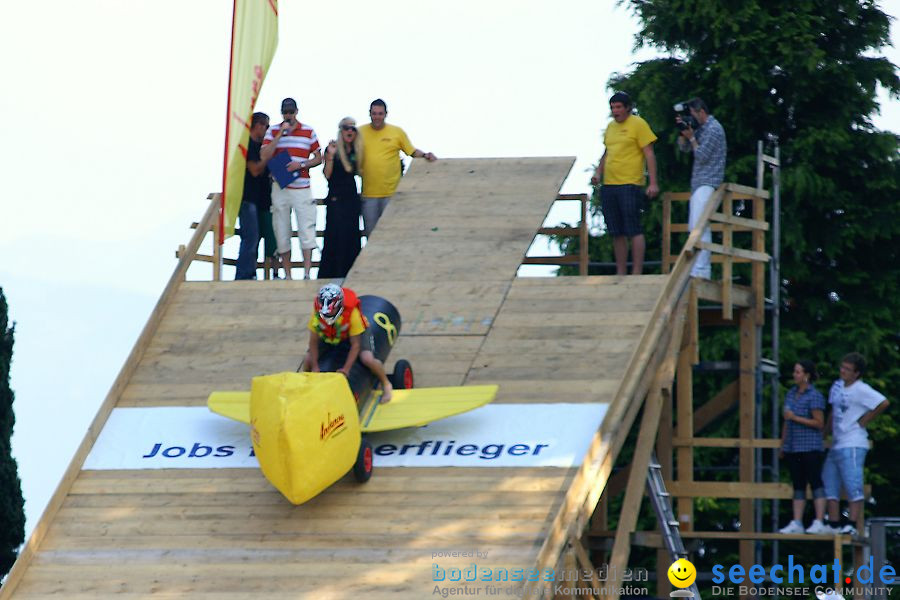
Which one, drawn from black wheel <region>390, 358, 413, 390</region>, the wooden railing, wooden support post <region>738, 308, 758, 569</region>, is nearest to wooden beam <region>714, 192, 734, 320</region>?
wooden support post <region>738, 308, 758, 569</region>

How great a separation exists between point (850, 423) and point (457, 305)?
3.45 metres

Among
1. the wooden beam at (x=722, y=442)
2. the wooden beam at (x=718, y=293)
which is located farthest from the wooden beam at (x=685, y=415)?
the wooden beam at (x=718, y=293)

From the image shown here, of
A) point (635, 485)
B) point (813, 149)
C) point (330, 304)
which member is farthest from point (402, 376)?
point (813, 149)

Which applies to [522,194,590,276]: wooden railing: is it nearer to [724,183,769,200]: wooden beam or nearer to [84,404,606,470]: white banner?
[724,183,769,200]: wooden beam

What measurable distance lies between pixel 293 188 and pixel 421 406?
3.66 metres

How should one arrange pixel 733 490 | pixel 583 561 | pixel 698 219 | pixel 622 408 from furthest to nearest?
pixel 698 219 → pixel 733 490 → pixel 622 408 → pixel 583 561

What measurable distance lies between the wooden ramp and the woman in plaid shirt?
4.47 ft

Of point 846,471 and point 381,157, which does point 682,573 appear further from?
point 381,157

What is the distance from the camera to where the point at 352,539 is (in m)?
13.1

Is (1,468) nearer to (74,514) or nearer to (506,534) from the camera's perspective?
(74,514)

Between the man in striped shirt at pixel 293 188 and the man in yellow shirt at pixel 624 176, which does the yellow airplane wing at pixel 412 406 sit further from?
the man in striped shirt at pixel 293 188

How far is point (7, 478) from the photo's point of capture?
19484 mm

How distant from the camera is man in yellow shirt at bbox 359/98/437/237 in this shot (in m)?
17.2

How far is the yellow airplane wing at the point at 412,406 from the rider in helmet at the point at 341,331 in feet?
0.42
